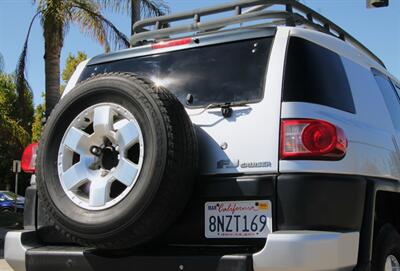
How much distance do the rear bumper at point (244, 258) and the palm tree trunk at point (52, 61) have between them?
12274 mm

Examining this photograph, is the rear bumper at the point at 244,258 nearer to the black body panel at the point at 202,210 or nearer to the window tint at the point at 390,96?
the black body panel at the point at 202,210

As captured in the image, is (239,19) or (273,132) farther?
(239,19)

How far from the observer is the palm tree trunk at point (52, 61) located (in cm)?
1555

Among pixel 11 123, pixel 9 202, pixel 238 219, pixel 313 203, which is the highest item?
pixel 11 123

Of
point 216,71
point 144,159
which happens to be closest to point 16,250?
point 144,159

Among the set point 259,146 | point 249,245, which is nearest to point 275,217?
point 249,245

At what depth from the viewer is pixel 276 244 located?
2973mm

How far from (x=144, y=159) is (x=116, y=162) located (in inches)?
11.4

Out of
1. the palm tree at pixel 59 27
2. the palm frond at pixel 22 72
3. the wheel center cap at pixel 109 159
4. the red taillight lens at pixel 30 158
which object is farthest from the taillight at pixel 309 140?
the palm frond at pixel 22 72

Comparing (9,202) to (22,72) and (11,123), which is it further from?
(22,72)

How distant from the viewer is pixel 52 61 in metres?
16.2

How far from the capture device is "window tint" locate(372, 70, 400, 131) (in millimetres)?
4504

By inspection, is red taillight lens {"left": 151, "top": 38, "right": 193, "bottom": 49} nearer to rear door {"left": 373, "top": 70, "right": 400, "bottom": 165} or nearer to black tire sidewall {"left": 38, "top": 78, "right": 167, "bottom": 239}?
black tire sidewall {"left": 38, "top": 78, "right": 167, "bottom": 239}

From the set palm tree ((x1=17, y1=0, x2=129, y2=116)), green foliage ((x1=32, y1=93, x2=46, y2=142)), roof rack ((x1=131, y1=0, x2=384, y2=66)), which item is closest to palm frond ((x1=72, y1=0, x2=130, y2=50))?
palm tree ((x1=17, y1=0, x2=129, y2=116))
